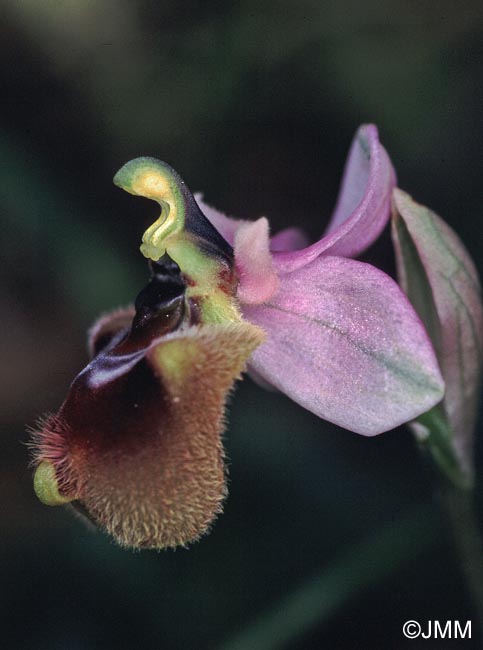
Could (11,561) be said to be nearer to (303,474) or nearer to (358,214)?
(303,474)

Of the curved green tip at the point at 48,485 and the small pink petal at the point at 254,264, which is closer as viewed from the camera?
the curved green tip at the point at 48,485

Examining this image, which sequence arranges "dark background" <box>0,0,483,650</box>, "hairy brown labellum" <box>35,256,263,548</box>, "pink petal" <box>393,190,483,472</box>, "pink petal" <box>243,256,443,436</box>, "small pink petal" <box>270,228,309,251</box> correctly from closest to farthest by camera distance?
1. "hairy brown labellum" <box>35,256,263,548</box>
2. "pink petal" <box>243,256,443,436</box>
3. "pink petal" <box>393,190,483,472</box>
4. "small pink petal" <box>270,228,309,251</box>
5. "dark background" <box>0,0,483,650</box>

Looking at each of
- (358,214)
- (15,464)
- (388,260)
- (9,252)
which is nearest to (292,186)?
(388,260)

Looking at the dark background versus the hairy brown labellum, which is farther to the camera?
the dark background

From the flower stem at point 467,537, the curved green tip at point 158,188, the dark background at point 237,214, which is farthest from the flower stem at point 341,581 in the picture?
the curved green tip at point 158,188

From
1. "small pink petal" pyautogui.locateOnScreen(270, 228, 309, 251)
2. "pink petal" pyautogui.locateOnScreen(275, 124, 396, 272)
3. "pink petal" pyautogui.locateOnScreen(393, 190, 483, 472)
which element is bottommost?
"pink petal" pyautogui.locateOnScreen(393, 190, 483, 472)

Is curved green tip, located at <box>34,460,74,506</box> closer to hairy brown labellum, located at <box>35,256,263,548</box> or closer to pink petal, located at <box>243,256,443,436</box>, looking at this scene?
hairy brown labellum, located at <box>35,256,263,548</box>

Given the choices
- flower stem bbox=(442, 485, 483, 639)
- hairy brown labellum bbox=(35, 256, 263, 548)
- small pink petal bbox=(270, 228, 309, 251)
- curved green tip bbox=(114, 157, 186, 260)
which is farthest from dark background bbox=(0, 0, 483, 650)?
curved green tip bbox=(114, 157, 186, 260)

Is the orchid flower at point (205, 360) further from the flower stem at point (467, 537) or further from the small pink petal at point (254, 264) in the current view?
the flower stem at point (467, 537)
